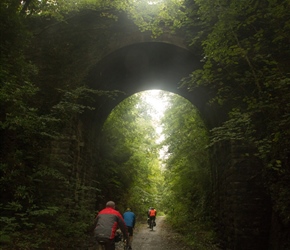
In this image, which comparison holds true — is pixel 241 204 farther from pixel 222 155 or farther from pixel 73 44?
pixel 73 44

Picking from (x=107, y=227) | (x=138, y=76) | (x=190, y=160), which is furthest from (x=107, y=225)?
(x=190, y=160)

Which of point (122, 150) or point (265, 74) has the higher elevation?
point (265, 74)

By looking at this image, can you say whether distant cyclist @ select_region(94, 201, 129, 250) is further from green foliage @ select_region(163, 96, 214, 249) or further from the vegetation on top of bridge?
green foliage @ select_region(163, 96, 214, 249)

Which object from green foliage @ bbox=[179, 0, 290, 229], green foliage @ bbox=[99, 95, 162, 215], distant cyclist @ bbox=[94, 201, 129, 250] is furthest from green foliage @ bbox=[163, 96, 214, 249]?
distant cyclist @ bbox=[94, 201, 129, 250]

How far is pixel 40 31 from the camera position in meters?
10.5

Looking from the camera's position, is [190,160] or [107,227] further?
[190,160]

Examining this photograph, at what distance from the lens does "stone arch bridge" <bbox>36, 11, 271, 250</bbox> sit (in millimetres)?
8188

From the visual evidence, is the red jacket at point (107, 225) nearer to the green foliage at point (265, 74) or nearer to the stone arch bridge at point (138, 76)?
the green foliage at point (265, 74)

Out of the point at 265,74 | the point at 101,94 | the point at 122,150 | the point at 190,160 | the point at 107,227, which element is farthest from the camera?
the point at 122,150

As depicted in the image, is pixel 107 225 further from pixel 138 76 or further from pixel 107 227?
pixel 138 76

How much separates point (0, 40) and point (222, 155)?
7.24m

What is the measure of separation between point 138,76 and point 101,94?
4.29m

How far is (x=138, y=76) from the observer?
1229cm

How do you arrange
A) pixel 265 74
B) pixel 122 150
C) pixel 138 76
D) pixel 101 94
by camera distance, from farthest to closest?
1. pixel 122 150
2. pixel 138 76
3. pixel 101 94
4. pixel 265 74
